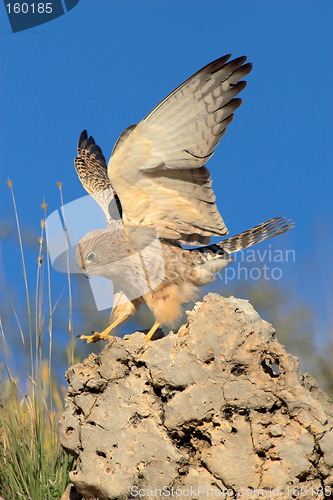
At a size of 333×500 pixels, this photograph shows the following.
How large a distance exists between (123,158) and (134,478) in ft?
7.05

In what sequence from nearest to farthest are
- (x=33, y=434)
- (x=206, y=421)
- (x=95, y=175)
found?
(x=206, y=421) → (x=33, y=434) → (x=95, y=175)

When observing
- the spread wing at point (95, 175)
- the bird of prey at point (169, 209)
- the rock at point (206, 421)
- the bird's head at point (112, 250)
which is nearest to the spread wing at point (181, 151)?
the bird of prey at point (169, 209)

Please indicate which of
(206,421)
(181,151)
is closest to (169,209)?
(181,151)

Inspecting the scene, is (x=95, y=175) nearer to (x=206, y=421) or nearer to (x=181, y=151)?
(x=181, y=151)

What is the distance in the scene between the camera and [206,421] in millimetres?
3092

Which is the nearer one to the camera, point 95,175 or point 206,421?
point 206,421

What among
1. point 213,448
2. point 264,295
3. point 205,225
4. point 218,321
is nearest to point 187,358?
point 218,321

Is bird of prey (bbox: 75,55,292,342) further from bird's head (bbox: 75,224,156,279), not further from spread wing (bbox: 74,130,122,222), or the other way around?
spread wing (bbox: 74,130,122,222)

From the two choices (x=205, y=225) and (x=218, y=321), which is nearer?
(x=218, y=321)

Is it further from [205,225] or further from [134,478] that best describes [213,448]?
[205,225]

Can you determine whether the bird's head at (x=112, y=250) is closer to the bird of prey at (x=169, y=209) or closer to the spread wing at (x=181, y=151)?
the bird of prey at (x=169, y=209)

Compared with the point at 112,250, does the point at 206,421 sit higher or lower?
lower

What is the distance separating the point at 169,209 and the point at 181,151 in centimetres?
54

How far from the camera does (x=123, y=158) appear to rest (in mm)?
4004
